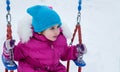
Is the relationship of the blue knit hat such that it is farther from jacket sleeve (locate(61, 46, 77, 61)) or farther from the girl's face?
jacket sleeve (locate(61, 46, 77, 61))

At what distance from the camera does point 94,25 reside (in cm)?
493

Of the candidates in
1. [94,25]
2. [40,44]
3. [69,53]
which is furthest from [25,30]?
[94,25]

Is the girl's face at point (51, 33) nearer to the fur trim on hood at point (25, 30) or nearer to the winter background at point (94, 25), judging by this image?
the fur trim on hood at point (25, 30)

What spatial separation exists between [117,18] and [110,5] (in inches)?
24.9

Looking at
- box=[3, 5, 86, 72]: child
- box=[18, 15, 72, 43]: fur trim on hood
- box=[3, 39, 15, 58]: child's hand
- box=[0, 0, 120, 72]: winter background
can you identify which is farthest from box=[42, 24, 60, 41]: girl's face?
box=[0, 0, 120, 72]: winter background

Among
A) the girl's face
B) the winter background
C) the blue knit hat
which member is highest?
the blue knit hat

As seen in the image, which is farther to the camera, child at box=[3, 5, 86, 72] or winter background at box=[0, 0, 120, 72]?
winter background at box=[0, 0, 120, 72]

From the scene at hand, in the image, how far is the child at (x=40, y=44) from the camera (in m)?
2.51

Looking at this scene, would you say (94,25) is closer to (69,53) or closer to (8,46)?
(69,53)

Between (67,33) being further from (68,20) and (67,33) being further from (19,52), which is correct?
(68,20)

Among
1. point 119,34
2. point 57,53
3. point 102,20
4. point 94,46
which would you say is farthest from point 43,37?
point 102,20

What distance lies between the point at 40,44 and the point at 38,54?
2.9 inches

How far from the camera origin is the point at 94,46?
426cm

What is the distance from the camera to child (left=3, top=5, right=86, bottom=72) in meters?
2.51
